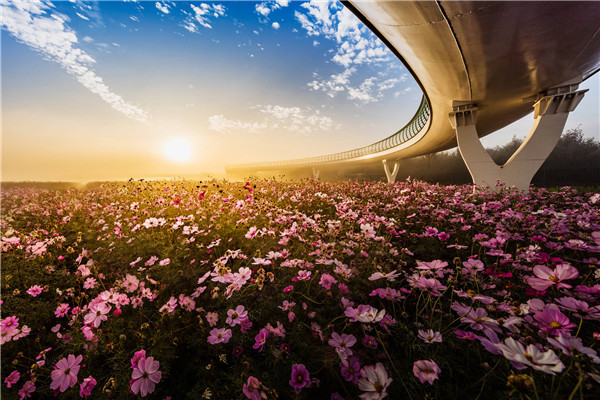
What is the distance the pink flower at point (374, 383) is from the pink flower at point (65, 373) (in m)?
1.41

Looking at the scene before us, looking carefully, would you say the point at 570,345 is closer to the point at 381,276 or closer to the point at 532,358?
the point at 532,358

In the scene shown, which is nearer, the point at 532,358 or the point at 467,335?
the point at 532,358

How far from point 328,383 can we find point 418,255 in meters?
2.02

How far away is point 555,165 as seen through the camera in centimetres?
2997

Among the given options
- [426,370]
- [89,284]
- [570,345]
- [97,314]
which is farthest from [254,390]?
[89,284]

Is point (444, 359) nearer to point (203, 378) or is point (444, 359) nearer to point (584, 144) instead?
point (203, 378)

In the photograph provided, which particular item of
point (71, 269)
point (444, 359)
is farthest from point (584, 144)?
point (71, 269)

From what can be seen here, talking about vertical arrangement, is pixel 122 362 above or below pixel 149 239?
below

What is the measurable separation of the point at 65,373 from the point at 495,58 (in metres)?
10.5

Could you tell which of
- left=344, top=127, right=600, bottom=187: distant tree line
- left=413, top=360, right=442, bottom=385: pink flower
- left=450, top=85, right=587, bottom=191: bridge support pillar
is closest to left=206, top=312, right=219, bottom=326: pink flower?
left=413, top=360, right=442, bottom=385: pink flower

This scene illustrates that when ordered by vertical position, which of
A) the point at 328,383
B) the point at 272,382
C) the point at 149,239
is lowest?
the point at 328,383

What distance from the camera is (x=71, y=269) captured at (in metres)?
2.81

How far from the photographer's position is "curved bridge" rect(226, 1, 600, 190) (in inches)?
200

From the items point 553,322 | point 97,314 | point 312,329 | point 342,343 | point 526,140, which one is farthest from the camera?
point 526,140
